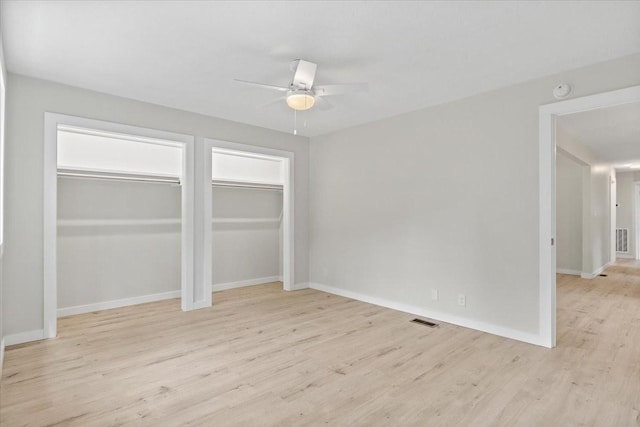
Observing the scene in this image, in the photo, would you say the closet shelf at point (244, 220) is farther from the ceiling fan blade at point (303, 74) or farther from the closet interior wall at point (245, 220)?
the ceiling fan blade at point (303, 74)

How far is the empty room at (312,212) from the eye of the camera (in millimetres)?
2254

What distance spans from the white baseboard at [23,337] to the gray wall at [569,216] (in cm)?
841

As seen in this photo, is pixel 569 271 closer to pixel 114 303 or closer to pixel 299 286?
pixel 299 286

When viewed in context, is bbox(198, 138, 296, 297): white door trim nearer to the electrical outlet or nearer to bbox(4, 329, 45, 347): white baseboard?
bbox(4, 329, 45, 347): white baseboard

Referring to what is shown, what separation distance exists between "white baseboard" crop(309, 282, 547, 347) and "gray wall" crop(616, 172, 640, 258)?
8.89 m

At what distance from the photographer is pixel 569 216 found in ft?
22.9

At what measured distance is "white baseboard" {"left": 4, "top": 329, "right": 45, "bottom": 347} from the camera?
3.13 metres

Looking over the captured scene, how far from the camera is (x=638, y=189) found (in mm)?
9375

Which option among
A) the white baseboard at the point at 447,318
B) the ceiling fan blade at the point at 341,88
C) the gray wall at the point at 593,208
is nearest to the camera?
the ceiling fan blade at the point at 341,88

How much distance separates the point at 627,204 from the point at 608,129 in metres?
6.30

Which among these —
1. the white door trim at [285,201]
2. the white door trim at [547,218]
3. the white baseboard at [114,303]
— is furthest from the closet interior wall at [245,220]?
the white door trim at [547,218]

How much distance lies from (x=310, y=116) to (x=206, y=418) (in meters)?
3.57

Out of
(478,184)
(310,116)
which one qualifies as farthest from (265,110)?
(478,184)

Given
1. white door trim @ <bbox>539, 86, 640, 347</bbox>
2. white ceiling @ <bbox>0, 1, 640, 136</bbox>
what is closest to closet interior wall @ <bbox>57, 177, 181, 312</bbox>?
white ceiling @ <bbox>0, 1, 640, 136</bbox>
